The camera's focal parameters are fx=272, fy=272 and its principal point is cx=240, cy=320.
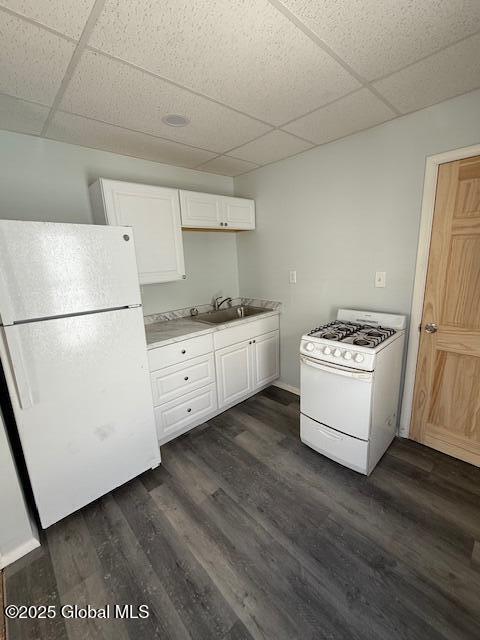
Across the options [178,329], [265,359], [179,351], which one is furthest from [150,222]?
[265,359]

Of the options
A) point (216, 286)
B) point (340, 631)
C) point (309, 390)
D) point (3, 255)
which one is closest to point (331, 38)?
point (3, 255)

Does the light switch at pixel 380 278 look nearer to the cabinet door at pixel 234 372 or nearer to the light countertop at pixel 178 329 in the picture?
the light countertop at pixel 178 329

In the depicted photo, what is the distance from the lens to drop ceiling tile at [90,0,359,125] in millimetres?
980

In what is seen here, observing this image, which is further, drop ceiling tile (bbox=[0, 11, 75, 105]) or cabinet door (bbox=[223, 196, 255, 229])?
cabinet door (bbox=[223, 196, 255, 229])

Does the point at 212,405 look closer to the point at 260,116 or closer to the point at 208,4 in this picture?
the point at 260,116

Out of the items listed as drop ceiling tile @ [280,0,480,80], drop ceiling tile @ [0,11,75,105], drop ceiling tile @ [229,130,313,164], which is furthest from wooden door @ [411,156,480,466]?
drop ceiling tile @ [0,11,75,105]

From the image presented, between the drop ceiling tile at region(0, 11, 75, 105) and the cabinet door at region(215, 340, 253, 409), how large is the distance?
1979mm

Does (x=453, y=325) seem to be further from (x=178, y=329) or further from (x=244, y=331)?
(x=178, y=329)

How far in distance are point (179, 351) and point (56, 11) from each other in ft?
5.95

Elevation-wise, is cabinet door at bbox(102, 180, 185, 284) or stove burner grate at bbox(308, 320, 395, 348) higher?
cabinet door at bbox(102, 180, 185, 284)

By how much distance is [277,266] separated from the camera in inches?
112

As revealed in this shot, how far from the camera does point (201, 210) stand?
98.0 inches

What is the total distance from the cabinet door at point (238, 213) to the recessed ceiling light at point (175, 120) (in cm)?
91

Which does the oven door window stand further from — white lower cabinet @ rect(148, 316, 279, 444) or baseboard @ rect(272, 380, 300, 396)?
baseboard @ rect(272, 380, 300, 396)
